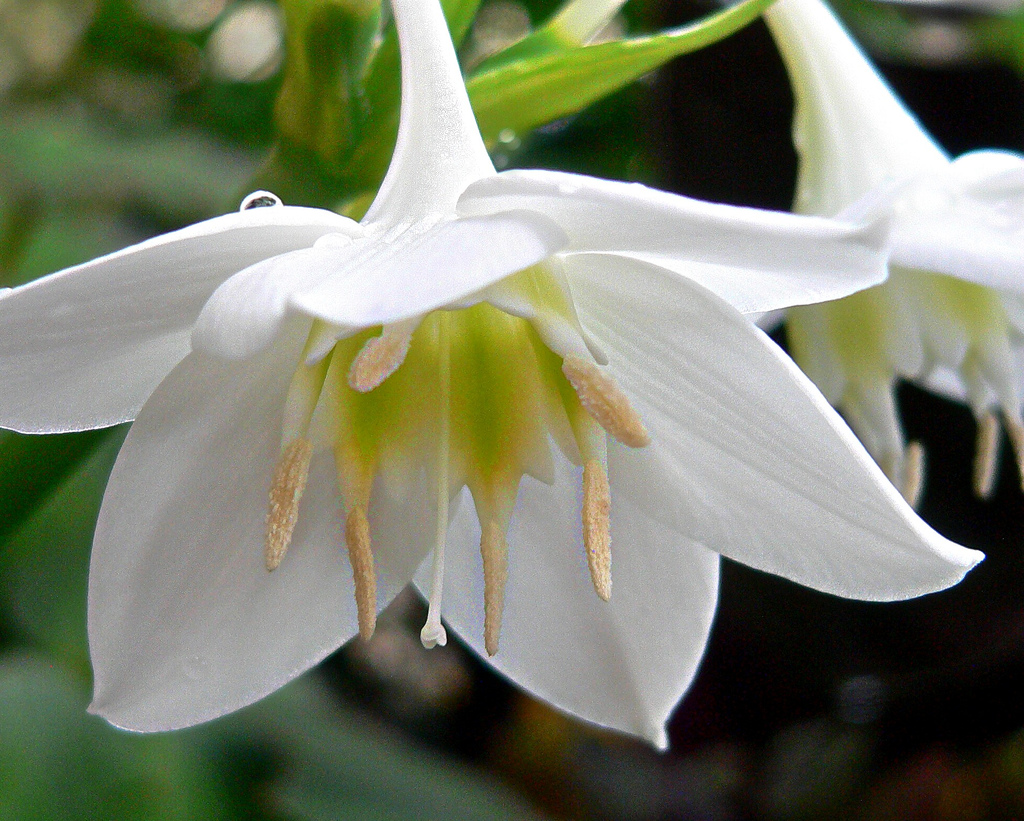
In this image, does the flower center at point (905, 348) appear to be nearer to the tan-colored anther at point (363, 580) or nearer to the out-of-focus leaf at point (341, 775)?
the tan-colored anther at point (363, 580)

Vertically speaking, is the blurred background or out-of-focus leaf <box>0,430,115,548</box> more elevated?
out-of-focus leaf <box>0,430,115,548</box>

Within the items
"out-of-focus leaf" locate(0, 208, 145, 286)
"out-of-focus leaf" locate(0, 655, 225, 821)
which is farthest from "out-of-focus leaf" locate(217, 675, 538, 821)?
"out-of-focus leaf" locate(0, 208, 145, 286)

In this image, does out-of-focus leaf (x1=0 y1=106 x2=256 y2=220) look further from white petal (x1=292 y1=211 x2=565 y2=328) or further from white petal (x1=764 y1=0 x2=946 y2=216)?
white petal (x1=292 y1=211 x2=565 y2=328)

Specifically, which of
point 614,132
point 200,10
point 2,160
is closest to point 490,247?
point 2,160

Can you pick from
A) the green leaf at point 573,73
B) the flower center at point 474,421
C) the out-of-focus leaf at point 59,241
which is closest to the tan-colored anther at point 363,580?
the flower center at point 474,421

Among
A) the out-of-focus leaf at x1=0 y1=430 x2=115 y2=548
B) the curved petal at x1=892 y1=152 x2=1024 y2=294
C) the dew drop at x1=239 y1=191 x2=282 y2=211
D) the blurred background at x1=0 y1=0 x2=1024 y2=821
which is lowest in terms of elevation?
the blurred background at x1=0 y1=0 x2=1024 y2=821

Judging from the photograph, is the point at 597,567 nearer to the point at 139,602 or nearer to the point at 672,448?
the point at 672,448
